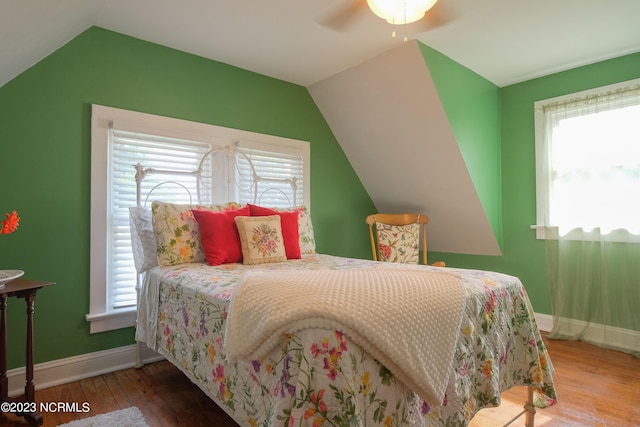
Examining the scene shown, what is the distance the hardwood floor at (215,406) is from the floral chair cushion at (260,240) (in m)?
0.88

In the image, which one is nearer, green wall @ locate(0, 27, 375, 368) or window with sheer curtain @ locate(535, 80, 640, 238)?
green wall @ locate(0, 27, 375, 368)

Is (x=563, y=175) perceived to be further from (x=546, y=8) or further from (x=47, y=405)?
(x=47, y=405)

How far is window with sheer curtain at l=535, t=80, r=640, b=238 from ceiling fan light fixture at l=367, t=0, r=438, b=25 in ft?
6.21

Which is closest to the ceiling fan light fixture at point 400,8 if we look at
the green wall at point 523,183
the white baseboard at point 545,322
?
the green wall at point 523,183

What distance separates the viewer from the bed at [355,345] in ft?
3.36

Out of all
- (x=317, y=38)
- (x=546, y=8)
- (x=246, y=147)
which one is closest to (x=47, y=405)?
(x=246, y=147)

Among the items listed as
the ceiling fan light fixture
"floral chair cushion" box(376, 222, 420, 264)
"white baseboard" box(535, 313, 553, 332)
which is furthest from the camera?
"floral chair cushion" box(376, 222, 420, 264)

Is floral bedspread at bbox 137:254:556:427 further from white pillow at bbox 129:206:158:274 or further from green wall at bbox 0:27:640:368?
green wall at bbox 0:27:640:368

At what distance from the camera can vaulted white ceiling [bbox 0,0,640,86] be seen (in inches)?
82.4

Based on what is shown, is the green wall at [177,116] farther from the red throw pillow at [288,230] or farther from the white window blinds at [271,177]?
the red throw pillow at [288,230]

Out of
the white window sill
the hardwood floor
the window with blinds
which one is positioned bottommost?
the hardwood floor

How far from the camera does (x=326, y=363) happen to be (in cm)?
101

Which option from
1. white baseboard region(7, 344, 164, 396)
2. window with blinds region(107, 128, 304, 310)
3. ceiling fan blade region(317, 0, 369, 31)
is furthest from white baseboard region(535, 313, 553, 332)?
white baseboard region(7, 344, 164, 396)

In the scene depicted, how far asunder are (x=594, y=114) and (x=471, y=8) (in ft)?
5.38
